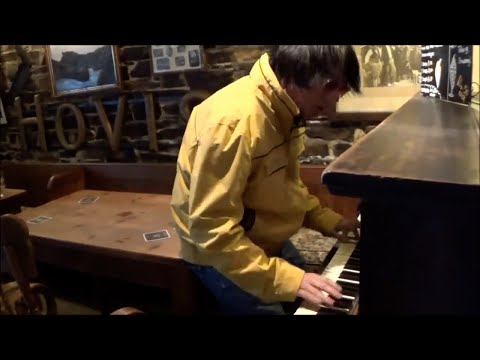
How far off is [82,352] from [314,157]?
1401 millimetres

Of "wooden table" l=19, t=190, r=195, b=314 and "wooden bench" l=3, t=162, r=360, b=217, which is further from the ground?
"wooden bench" l=3, t=162, r=360, b=217

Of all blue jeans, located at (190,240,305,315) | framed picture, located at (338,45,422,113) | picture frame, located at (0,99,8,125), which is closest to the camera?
blue jeans, located at (190,240,305,315)

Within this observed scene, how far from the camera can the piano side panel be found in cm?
35

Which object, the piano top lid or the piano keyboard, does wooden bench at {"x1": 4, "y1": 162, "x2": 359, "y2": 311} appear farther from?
the piano top lid

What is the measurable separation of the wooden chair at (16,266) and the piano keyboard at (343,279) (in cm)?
60

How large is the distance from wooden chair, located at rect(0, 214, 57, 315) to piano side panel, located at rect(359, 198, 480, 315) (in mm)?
718

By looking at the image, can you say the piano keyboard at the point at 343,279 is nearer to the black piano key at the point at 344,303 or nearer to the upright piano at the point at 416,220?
the black piano key at the point at 344,303

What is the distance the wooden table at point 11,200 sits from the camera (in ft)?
4.21

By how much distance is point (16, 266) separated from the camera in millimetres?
829

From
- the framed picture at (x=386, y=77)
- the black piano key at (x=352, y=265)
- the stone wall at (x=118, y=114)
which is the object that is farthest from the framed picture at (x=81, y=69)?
the black piano key at (x=352, y=265)

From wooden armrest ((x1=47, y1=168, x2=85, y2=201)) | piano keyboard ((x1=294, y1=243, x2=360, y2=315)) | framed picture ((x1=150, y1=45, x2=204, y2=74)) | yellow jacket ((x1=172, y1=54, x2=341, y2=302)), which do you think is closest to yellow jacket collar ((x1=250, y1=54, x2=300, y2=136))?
yellow jacket ((x1=172, y1=54, x2=341, y2=302))

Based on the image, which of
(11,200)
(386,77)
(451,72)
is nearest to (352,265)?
(451,72)

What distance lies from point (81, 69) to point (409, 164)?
89.5 inches
